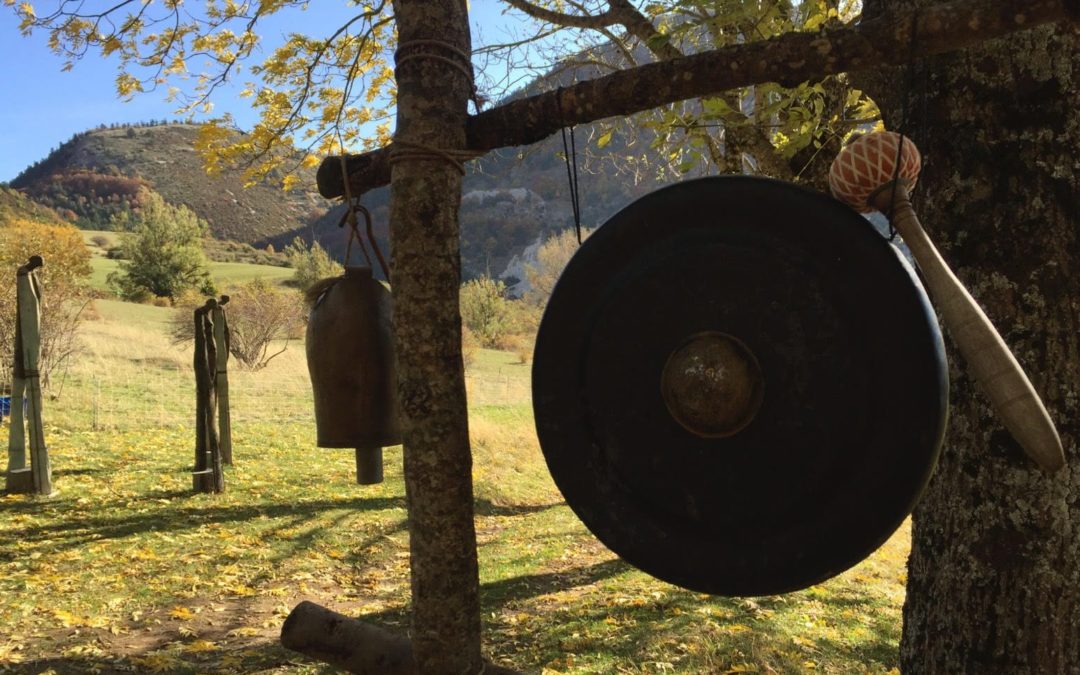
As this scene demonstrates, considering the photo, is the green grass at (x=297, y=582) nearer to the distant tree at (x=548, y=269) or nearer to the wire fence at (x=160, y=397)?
the wire fence at (x=160, y=397)

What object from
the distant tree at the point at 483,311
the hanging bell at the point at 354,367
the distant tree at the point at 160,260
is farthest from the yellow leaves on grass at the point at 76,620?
the distant tree at the point at 160,260

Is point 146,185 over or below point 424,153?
over

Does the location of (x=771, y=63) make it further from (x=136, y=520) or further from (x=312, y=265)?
(x=312, y=265)

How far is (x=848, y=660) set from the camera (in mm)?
5215

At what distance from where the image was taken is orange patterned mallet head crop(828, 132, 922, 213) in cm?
175

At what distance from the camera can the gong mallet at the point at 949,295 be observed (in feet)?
4.70

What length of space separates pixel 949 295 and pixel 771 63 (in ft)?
2.40

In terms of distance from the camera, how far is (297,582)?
661 centimetres

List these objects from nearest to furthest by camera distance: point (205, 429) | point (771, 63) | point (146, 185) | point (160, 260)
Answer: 1. point (771, 63)
2. point (205, 429)
3. point (160, 260)
4. point (146, 185)

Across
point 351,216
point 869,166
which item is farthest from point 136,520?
point 869,166

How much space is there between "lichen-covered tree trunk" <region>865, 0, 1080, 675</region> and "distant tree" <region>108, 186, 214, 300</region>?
151 ft

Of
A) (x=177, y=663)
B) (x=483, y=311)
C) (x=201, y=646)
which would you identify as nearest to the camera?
(x=177, y=663)

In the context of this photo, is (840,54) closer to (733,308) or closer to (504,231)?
(733,308)

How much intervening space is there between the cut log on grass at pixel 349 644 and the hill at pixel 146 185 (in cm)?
9820
